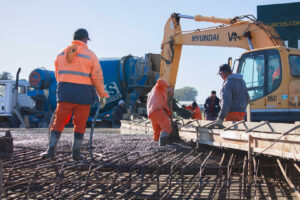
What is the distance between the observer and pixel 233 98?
5582 mm

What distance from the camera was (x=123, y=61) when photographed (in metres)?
15.6

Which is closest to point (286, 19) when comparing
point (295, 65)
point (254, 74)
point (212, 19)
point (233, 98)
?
point (212, 19)

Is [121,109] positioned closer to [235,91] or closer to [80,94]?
[235,91]

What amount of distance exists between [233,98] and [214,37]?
3.68 m

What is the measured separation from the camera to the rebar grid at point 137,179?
3.14m

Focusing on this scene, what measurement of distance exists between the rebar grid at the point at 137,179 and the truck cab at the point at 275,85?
2619 mm

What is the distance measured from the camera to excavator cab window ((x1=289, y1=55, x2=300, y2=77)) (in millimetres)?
7453

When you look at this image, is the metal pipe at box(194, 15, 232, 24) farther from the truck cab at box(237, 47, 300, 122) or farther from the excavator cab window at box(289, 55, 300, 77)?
the excavator cab window at box(289, 55, 300, 77)

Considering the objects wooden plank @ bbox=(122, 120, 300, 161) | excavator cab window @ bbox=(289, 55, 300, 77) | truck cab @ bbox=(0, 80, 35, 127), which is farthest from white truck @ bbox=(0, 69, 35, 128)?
excavator cab window @ bbox=(289, 55, 300, 77)

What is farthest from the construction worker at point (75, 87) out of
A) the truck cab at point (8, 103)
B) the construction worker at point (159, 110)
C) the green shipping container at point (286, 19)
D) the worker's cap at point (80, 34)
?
the truck cab at point (8, 103)

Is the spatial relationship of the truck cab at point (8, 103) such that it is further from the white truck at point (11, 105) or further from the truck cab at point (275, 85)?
the truck cab at point (275, 85)

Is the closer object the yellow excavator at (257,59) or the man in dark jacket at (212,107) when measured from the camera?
the yellow excavator at (257,59)

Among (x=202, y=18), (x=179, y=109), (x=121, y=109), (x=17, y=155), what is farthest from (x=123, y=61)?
(x=17, y=155)

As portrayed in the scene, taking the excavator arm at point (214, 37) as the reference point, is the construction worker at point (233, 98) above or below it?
below
